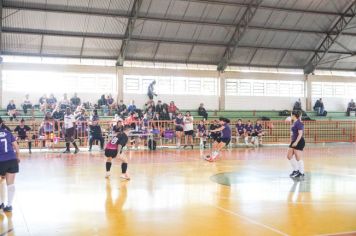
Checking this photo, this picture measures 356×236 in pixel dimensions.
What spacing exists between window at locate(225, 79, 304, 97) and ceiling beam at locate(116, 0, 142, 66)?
30.1 ft

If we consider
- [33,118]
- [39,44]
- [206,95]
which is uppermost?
[39,44]

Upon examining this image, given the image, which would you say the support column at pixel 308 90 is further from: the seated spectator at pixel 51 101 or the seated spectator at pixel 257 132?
the seated spectator at pixel 51 101

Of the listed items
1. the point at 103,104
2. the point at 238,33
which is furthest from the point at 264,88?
the point at 103,104

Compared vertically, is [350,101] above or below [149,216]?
above

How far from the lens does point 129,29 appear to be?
2595 centimetres

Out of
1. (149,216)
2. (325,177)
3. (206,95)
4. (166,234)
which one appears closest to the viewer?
(166,234)

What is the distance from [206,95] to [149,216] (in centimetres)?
2519

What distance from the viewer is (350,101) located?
35531 millimetres

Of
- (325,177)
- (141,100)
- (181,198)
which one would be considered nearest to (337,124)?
(141,100)

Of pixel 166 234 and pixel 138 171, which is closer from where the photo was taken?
pixel 166 234

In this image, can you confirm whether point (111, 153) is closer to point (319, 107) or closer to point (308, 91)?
point (319, 107)

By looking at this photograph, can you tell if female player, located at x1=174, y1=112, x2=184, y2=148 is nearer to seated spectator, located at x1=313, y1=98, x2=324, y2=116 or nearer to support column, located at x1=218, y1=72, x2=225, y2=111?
support column, located at x1=218, y1=72, x2=225, y2=111

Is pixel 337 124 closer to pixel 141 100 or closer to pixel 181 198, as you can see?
pixel 141 100

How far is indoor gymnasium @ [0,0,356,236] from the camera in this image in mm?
6824
